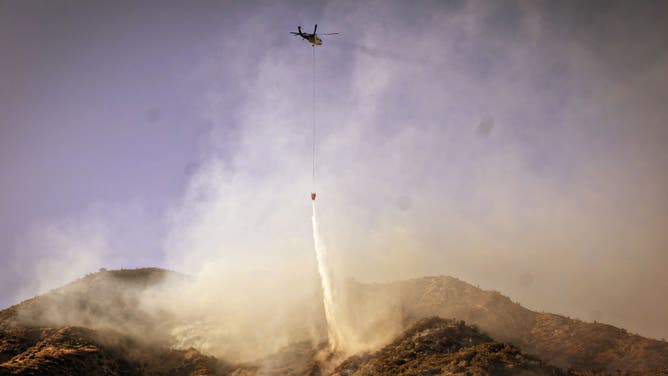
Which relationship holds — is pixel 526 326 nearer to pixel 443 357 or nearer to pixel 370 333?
pixel 443 357

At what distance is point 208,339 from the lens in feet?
145

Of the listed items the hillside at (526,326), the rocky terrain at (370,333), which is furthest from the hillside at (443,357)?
the hillside at (526,326)

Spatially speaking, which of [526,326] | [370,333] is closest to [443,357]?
[370,333]

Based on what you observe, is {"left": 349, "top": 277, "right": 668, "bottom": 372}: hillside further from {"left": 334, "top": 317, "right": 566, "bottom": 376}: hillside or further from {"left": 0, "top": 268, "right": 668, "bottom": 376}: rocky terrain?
{"left": 334, "top": 317, "right": 566, "bottom": 376}: hillside

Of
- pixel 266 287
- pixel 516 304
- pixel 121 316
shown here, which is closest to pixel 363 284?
pixel 266 287

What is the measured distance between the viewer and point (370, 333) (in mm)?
40188

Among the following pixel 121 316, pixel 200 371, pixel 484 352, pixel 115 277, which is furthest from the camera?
pixel 115 277

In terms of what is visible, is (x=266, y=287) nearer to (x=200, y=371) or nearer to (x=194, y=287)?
(x=194, y=287)

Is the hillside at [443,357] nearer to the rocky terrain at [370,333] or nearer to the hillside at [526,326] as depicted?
the rocky terrain at [370,333]

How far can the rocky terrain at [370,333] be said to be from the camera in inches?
1150

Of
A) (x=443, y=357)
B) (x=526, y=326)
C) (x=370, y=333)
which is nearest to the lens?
(x=443, y=357)

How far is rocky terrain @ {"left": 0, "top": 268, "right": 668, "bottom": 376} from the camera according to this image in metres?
29.2

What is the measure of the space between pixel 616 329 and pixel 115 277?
63.4 m

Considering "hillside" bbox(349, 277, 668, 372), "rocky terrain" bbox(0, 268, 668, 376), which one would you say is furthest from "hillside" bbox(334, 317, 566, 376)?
"hillside" bbox(349, 277, 668, 372)
